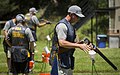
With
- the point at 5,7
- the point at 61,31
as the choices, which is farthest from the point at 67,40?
the point at 5,7

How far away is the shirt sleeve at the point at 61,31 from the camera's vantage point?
6352mm

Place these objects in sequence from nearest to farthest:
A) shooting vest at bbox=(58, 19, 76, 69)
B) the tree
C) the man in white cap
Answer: the man in white cap → shooting vest at bbox=(58, 19, 76, 69) → the tree

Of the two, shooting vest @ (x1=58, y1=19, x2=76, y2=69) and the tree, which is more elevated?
the tree

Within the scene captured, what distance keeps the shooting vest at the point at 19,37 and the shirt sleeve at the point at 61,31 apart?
243 cm

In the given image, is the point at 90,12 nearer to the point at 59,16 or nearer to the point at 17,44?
the point at 59,16

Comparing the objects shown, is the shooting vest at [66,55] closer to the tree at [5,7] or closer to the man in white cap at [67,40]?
the man in white cap at [67,40]

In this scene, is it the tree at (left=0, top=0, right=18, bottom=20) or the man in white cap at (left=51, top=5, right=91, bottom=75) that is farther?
the tree at (left=0, top=0, right=18, bottom=20)

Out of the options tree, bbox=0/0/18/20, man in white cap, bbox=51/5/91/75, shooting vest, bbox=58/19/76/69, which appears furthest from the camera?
tree, bbox=0/0/18/20

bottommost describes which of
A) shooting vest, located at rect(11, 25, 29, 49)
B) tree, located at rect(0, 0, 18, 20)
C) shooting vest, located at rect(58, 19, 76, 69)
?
shooting vest, located at rect(58, 19, 76, 69)

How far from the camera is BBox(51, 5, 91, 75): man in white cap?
6.31m

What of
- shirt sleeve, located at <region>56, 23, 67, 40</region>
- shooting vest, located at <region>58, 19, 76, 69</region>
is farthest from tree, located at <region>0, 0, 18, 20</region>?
shirt sleeve, located at <region>56, 23, 67, 40</region>

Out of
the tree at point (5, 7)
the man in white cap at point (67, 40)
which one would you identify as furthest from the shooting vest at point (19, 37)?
the tree at point (5, 7)

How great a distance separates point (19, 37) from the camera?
8734 millimetres

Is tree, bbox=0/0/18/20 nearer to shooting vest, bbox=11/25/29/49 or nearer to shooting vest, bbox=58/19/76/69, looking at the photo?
shooting vest, bbox=11/25/29/49
